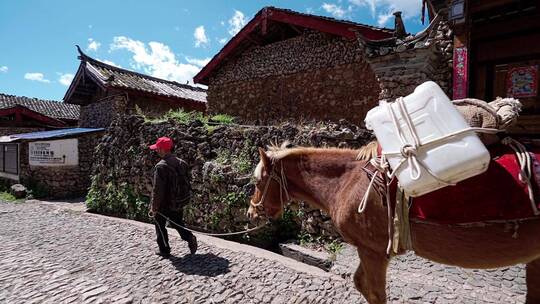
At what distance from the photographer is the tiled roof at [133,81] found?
14883mm

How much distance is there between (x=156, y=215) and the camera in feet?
17.7

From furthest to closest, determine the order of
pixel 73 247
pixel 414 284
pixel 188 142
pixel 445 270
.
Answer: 1. pixel 188 142
2. pixel 73 247
3. pixel 445 270
4. pixel 414 284

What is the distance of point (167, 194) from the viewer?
540 centimetres

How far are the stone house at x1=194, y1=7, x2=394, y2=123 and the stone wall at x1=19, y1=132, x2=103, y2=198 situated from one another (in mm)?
5934

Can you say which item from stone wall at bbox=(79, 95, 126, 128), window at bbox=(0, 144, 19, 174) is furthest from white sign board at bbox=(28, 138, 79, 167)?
stone wall at bbox=(79, 95, 126, 128)

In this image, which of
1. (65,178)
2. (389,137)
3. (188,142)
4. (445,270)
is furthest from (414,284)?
(65,178)

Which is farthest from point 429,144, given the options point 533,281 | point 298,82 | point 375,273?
point 298,82

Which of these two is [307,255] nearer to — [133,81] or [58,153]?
[58,153]

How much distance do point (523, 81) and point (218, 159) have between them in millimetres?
6820

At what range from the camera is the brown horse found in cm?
193

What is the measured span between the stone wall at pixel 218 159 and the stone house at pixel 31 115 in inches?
548

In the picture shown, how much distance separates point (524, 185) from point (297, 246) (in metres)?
4.09

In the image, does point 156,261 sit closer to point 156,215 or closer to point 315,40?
point 156,215

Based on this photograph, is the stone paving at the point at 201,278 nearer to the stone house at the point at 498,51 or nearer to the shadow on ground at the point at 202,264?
the shadow on ground at the point at 202,264
